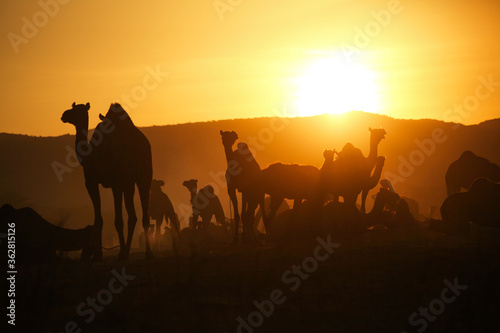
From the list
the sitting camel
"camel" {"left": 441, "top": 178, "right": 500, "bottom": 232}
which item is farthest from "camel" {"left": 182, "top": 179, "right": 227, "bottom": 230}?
"camel" {"left": 441, "top": 178, "right": 500, "bottom": 232}

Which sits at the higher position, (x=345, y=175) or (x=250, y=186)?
(x=345, y=175)

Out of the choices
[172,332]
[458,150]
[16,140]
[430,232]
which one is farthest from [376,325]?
[16,140]

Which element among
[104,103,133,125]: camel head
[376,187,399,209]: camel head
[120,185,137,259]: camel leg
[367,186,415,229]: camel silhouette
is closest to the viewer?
[120,185,137,259]: camel leg

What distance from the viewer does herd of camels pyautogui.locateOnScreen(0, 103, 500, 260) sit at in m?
14.1

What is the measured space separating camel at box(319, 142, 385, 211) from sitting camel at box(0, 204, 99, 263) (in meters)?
6.25

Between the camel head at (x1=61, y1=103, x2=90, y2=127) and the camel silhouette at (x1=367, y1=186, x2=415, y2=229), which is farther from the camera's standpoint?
the camel silhouette at (x1=367, y1=186, x2=415, y2=229)

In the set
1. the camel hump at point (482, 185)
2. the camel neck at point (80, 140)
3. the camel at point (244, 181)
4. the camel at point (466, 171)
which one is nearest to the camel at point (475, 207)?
the camel hump at point (482, 185)

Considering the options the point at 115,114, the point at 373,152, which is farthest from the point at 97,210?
the point at 373,152

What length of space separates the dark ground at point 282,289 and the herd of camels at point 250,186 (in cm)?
150

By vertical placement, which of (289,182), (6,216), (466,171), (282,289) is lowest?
(282,289)

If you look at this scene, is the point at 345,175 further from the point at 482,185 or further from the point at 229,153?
the point at 482,185

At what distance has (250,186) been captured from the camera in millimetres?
18172

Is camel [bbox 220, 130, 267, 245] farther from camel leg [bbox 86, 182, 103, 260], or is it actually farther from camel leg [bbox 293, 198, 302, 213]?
camel leg [bbox 86, 182, 103, 260]

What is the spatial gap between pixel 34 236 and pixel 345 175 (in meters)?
7.90
